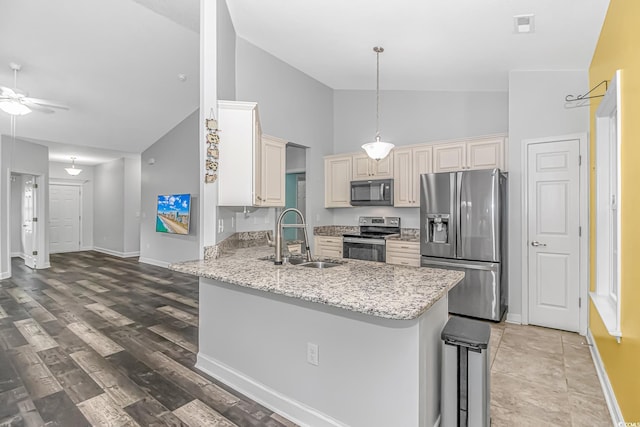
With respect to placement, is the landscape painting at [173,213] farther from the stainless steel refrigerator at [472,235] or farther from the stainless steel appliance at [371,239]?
the stainless steel refrigerator at [472,235]

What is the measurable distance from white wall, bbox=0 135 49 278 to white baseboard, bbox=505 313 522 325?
331 inches

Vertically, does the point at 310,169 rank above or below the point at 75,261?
above

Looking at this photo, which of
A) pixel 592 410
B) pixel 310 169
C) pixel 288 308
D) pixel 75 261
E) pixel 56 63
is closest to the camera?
pixel 288 308

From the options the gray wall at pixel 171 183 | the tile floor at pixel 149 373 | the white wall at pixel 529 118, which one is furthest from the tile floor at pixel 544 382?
the gray wall at pixel 171 183

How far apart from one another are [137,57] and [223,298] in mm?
4258

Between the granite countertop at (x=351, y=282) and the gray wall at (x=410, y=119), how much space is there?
2977 millimetres

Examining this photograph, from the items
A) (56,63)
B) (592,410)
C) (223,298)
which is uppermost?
(56,63)

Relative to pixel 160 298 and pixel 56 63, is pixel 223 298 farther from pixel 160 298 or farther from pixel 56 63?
pixel 56 63

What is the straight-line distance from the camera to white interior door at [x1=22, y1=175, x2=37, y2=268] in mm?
7027

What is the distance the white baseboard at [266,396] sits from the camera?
1879 mm

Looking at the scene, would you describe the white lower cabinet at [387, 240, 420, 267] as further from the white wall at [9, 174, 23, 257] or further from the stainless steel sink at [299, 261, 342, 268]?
the white wall at [9, 174, 23, 257]

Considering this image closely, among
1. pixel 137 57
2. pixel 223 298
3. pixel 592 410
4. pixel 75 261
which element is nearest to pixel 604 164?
pixel 592 410

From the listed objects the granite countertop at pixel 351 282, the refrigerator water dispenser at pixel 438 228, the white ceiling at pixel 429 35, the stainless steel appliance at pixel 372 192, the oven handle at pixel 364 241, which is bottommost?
the oven handle at pixel 364 241

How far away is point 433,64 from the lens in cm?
383
